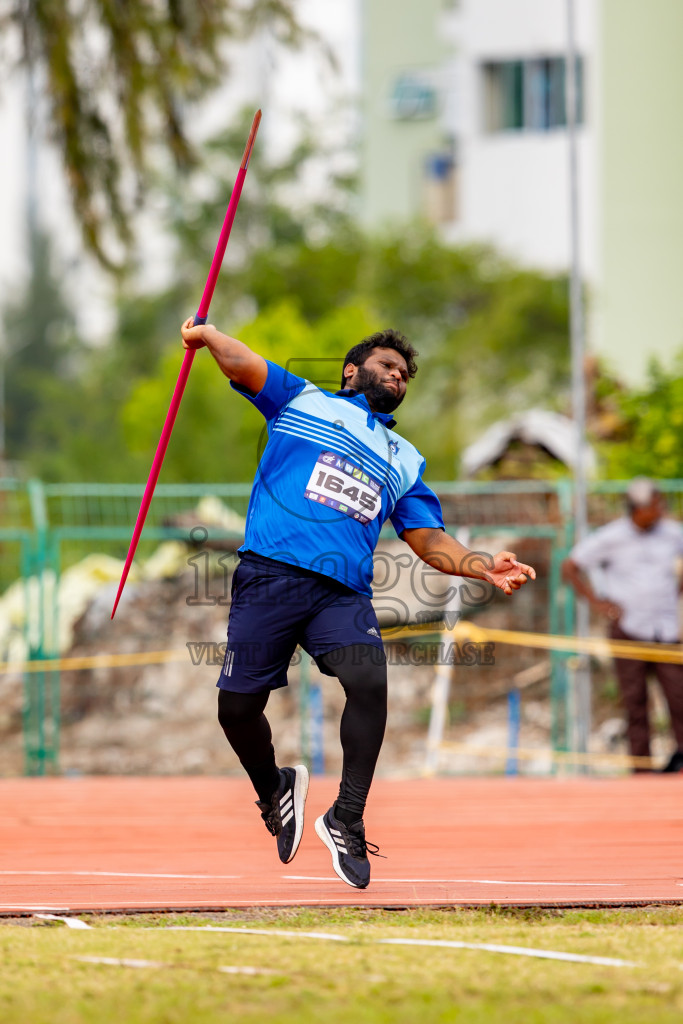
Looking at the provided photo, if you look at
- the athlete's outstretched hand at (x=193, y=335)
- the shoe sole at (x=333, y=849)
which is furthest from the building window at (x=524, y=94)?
the shoe sole at (x=333, y=849)

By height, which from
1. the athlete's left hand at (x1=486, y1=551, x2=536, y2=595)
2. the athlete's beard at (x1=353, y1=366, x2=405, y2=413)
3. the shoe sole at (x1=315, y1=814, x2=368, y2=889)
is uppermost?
the athlete's beard at (x1=353, y1=366, x2=405, y2=413)

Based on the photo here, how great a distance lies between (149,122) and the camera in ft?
36.7

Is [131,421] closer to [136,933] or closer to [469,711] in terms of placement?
[469,711]

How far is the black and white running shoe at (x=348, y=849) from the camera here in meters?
4.54

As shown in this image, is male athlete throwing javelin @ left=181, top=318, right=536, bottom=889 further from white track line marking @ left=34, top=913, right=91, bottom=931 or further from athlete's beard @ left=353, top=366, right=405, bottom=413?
white track line marking @ left=34, top=913, right=91, bottom=931

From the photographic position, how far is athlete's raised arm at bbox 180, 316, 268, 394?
4.50 m

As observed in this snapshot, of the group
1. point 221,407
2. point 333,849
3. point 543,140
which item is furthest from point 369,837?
point 543,140

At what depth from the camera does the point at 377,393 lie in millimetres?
4812

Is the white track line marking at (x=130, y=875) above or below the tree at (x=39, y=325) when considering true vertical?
below

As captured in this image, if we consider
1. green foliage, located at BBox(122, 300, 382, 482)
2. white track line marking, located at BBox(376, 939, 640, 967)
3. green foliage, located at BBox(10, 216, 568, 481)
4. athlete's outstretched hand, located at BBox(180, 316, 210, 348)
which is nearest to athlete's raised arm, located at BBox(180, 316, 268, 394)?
athlete's outstretched hand, located at BBox(180, 316, 210, 348)

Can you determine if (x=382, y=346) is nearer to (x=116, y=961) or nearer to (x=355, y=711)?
(x=355, y=711)

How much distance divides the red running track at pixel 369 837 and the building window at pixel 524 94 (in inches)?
835

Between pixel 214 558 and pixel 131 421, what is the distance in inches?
342

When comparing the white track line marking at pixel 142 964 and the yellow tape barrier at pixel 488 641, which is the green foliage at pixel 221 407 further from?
the white track line marking at pixel 142 964
